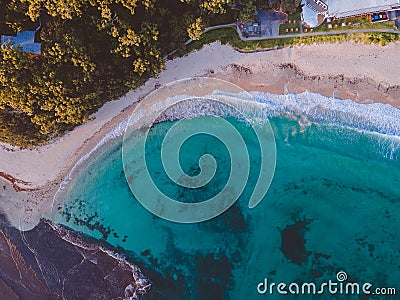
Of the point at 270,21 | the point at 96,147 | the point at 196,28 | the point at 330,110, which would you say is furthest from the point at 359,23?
the point at 96,147

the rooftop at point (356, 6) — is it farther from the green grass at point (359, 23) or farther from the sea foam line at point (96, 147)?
the sea foam line at point (96, 147)

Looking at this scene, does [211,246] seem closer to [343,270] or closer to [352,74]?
Answer: [343,270]

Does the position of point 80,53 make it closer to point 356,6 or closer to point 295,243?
point 356,6

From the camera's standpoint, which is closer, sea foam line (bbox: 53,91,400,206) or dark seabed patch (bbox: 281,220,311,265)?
sea foam line (bbox: 53,91,400,206)

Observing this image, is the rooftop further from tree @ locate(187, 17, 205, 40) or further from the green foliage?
tree @ locate(187, 17, 205, 40)

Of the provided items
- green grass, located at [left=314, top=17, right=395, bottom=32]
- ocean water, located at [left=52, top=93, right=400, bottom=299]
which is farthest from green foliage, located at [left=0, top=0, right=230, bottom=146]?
green grass, located at [left=314, top=17, right=395, bottom=32]

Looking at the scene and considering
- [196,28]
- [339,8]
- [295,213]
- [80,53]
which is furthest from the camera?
[295,213]
